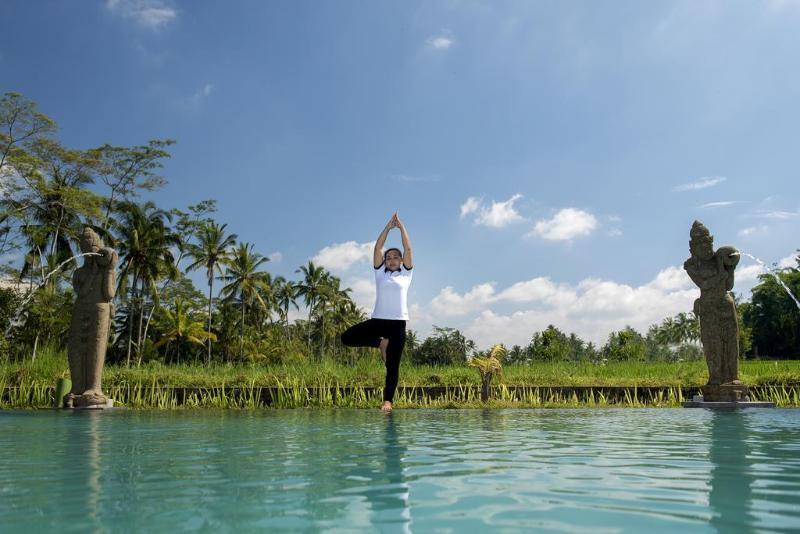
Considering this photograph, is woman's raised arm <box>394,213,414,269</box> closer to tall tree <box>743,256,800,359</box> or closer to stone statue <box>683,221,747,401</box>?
stone statue <box>683,221,747,401</box>

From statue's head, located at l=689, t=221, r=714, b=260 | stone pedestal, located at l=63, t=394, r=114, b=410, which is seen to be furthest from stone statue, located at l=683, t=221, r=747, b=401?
stone pedestal, located at l=63, t=394, r=114, b=410

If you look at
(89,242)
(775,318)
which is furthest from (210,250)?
(775,318)

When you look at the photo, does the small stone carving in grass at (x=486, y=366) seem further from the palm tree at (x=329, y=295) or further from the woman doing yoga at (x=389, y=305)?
the palm tree at (x=329, y=295)

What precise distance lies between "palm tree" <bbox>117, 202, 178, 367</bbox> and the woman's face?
35.7 metres

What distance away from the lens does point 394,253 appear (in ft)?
24.5

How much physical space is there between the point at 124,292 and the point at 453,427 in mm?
38369

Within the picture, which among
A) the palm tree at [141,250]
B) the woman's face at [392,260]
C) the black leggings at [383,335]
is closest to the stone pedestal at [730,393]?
the black leggings at [383,335]

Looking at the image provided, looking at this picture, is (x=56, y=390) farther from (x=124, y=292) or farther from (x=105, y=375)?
(x=124, y=292)

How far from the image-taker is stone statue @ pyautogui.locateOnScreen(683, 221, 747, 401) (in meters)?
12.1

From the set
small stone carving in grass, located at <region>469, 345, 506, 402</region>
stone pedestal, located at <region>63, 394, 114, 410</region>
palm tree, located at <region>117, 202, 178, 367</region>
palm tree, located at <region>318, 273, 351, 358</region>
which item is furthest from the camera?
palm tree, located at <region>318, 273, 351, 358</region>

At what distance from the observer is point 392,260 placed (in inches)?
293

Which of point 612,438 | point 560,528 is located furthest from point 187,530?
point 612,438

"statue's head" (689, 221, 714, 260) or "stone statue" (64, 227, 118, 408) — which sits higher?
"statue's head" (689, 221, 714, 260)

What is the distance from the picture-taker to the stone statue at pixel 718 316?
12.1 metres
